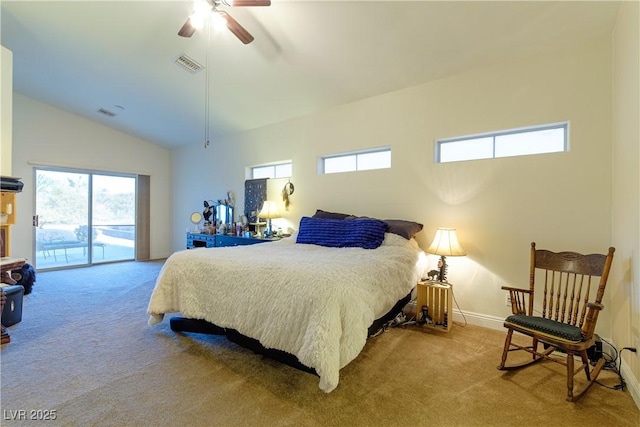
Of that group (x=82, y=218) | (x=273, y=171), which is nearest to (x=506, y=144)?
(x=273, y=171)

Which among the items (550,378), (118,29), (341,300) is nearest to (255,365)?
(341,300)

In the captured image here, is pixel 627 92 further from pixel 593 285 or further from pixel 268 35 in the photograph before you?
pixel 268 35

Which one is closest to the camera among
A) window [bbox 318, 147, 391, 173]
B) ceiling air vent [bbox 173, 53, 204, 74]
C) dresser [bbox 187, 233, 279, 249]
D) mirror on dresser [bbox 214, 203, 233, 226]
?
ceiling air vent [bbox 173, 53, 204, 74]

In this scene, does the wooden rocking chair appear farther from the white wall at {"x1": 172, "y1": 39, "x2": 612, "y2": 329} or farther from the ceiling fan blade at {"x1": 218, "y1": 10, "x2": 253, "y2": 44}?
the ceiling fan blade at {"x1": 218, "y1": 10, "x2": 253, "y2": 44}

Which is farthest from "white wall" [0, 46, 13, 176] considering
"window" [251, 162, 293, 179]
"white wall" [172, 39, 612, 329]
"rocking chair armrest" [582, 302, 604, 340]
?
"rocking chair armrest" [582, 302, 604, 340]

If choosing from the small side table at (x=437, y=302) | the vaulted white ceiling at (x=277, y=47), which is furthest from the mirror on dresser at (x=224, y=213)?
the small side table at (x=437, y=302)

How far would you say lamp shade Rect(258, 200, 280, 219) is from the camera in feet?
14.1

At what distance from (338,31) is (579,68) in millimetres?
2156

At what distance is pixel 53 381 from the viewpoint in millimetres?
1774

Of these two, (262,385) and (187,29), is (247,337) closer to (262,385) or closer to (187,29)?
(262,385)

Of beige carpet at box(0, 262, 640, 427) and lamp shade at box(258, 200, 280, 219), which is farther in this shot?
lamp shade at box(258, 200, 280, 219)

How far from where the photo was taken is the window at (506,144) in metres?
2.57

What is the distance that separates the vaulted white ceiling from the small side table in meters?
2.26

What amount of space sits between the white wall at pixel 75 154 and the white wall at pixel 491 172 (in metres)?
4.41
